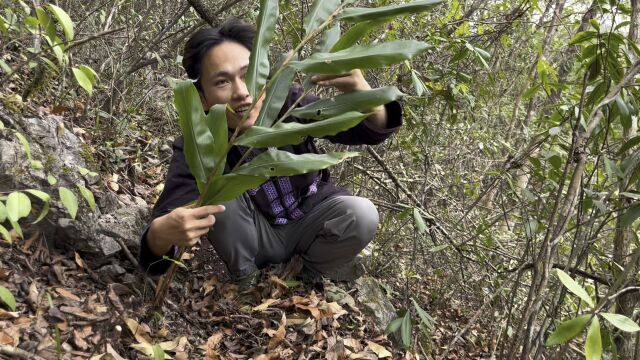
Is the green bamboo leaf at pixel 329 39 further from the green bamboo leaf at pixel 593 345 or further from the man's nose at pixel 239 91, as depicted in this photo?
the green bamboo leaf at pixel 593 345

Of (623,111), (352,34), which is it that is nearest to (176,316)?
(352,34)

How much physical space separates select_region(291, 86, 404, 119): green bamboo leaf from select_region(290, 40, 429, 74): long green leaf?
0.45ft

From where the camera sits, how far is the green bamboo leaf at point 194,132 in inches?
59.1

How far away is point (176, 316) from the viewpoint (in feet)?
7.23

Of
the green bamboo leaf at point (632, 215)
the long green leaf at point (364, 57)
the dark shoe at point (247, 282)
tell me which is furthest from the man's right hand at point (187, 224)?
the green bamboo leaf at point (632, 215)

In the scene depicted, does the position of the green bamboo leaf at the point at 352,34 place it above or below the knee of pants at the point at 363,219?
above

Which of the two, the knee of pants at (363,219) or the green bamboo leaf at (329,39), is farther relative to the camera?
the knee of pants at (363,219)

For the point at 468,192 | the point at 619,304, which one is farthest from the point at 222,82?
the point at 468,192

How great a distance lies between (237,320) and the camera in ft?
7.78

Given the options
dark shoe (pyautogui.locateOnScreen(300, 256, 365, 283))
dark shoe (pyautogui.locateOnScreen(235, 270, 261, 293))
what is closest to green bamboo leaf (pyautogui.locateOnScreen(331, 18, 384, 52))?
dark shoe (pyautogui.locateOnScreen(235, 270, 261, 293))

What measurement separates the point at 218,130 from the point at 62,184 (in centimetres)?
114

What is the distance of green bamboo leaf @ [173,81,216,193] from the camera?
150 cm

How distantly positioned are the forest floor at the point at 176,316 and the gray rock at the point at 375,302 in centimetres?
4

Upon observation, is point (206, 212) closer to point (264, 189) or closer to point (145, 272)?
point (145, 272)
